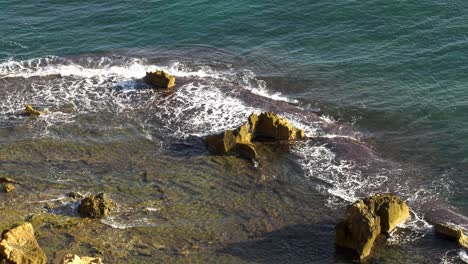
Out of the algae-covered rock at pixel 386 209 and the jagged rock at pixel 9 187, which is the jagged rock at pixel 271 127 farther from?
the jagged rock at pixel 9 187

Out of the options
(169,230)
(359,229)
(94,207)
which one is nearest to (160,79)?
(94,207)

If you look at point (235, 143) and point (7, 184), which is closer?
point (7, 184)

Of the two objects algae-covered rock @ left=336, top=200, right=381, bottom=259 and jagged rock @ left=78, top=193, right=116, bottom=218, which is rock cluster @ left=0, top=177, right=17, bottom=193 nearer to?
jagged rock @ left=78, top=193, right=116, bottom=218

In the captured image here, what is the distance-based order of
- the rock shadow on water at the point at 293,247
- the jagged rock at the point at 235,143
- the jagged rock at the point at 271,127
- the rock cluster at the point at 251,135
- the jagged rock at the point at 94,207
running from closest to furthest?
the rock shadow on water at the point at 293,247
the jagged rock at the point at 94,207
the jagged rock at the point at 235,143
the rock cluster at the point at 251,135
the jagged rock at the point at 271,127

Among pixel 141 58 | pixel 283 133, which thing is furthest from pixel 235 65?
pixel 283 133

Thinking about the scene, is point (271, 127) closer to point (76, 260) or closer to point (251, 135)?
point (251, 135)

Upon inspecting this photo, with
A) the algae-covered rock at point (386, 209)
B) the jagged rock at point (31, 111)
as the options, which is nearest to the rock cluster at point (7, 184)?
the jagged rock at point (31, 111)

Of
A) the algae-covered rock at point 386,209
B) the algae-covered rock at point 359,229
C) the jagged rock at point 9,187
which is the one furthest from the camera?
the jagged rock at point 9,187

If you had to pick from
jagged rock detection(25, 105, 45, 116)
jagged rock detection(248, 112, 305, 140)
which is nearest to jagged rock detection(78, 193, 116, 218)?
jagged rock detection(248, 112, 305, 140)
